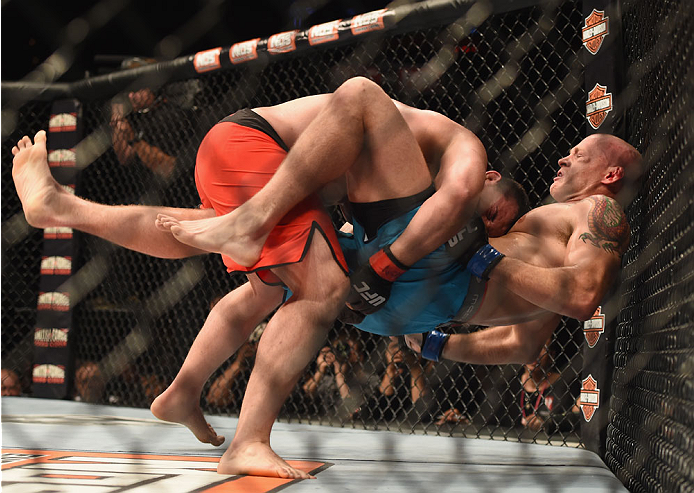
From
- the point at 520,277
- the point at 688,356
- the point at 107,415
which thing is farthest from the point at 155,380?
the point at 688,356

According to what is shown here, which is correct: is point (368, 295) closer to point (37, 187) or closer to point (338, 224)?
point (37, 187)

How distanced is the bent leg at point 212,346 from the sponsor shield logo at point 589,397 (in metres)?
0.90

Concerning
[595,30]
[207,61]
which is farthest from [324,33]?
[595,30]

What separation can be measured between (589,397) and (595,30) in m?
0.98

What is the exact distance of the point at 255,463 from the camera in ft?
3.58

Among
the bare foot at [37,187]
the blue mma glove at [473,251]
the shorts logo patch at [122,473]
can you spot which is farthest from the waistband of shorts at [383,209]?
the bare foot at [37,187]

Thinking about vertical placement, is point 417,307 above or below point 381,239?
below

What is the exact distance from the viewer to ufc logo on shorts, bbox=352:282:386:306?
4.15ft

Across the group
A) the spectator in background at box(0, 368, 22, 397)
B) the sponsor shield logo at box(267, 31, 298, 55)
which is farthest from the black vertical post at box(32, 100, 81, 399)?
the sponsor shield logo at box(267, 31, 298, 55)

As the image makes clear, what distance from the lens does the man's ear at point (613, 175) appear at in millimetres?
1594

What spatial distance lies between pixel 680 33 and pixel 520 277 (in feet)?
1.62

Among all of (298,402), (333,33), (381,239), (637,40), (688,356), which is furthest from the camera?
(298,402)

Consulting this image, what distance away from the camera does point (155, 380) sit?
2822 mm

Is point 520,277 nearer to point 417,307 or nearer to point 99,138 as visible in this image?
point 417,307
